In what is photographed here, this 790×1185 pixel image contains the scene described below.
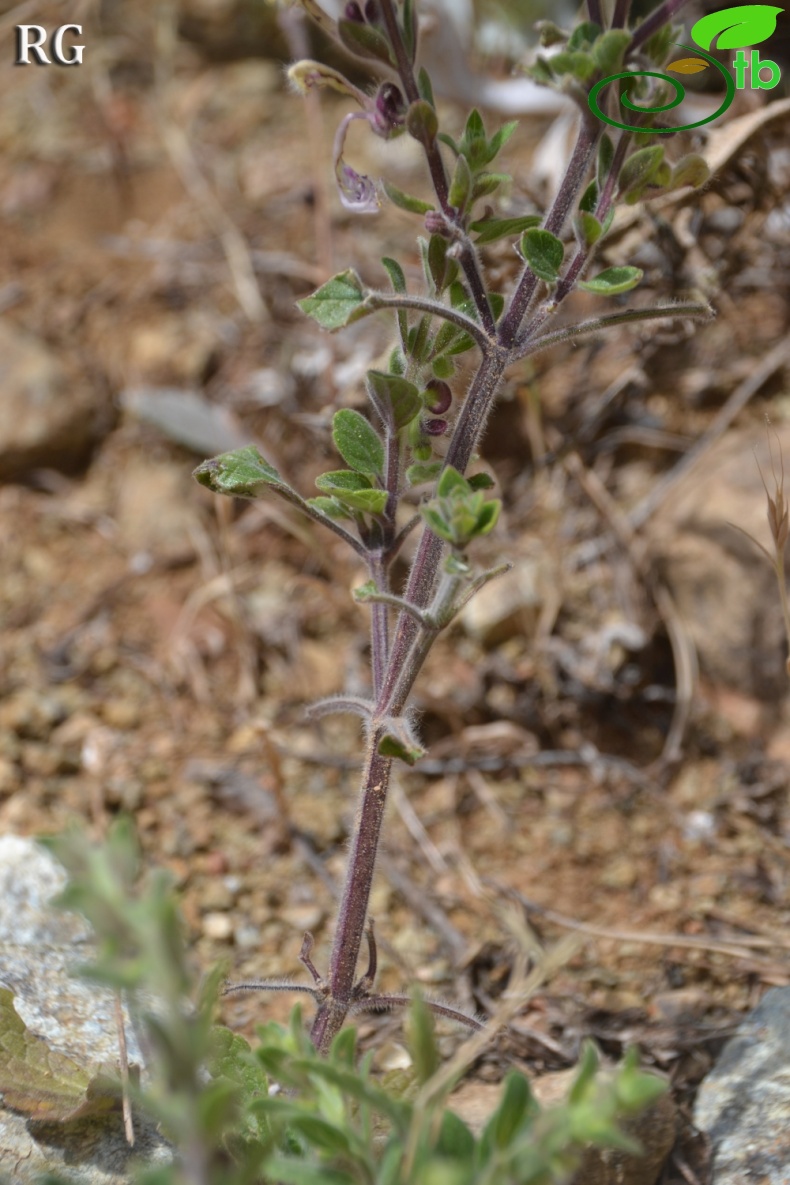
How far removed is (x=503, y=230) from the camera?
1.43 meters

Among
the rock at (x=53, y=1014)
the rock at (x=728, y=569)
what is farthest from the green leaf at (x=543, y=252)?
the rock at (x=728, y=569)

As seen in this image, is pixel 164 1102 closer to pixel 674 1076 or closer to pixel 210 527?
pixel 674 1076

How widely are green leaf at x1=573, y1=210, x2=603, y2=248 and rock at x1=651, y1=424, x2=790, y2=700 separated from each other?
142 centimetres

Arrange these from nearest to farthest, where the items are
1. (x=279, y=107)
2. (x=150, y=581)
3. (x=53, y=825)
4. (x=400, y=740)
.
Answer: (x=400, y=740)
(x=53, y=825)
(x=150, y=581)
(x=279, y=107)

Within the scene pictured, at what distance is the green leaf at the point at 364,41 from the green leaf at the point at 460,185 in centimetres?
16

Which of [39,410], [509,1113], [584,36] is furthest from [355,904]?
[39,410]

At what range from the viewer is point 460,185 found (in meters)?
1.32

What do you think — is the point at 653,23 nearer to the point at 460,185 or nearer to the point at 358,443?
the point at 460,185

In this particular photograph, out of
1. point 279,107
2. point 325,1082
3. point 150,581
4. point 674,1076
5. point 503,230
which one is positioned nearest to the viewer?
point 325,1082

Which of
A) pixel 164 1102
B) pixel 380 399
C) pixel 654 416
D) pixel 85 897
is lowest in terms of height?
pixel 654 416

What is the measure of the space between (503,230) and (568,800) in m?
1.52

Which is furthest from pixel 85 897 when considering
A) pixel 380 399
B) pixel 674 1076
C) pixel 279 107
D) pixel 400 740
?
pixel 279 107

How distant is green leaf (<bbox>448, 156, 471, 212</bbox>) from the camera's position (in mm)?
1306

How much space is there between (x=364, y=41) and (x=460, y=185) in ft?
0.66
